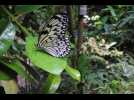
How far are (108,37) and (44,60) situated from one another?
353 mm

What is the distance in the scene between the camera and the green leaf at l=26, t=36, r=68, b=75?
49.8 inches

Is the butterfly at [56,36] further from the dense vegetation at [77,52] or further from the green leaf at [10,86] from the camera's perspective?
the green leaf at [10,86]

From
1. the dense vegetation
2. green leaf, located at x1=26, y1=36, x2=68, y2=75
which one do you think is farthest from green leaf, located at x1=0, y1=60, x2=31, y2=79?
green leaf, located at x1=26, y1=36, x2=68, y2=75

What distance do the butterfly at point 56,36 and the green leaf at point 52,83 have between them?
0.10m

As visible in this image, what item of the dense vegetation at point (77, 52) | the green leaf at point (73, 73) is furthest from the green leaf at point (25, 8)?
the green leaf at point (73, 73)

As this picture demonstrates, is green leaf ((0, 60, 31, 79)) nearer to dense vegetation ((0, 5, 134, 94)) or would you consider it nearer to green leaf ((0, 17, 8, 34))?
dense vegetation ((0, 5, 134, 94))

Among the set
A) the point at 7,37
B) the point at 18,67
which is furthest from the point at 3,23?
the point at 18,67

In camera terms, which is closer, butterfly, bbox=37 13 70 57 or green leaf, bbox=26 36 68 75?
green leaf, bbox=26 36 68 75

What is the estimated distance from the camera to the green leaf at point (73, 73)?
1376mm

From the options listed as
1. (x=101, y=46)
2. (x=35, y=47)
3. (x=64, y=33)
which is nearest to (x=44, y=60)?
(x=35, y=47)

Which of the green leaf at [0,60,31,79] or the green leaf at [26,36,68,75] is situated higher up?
the green leaf at [26,36,68,75]

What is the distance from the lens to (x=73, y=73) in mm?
1401

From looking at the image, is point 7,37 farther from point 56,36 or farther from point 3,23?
point 56,36

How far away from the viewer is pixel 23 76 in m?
1.43
